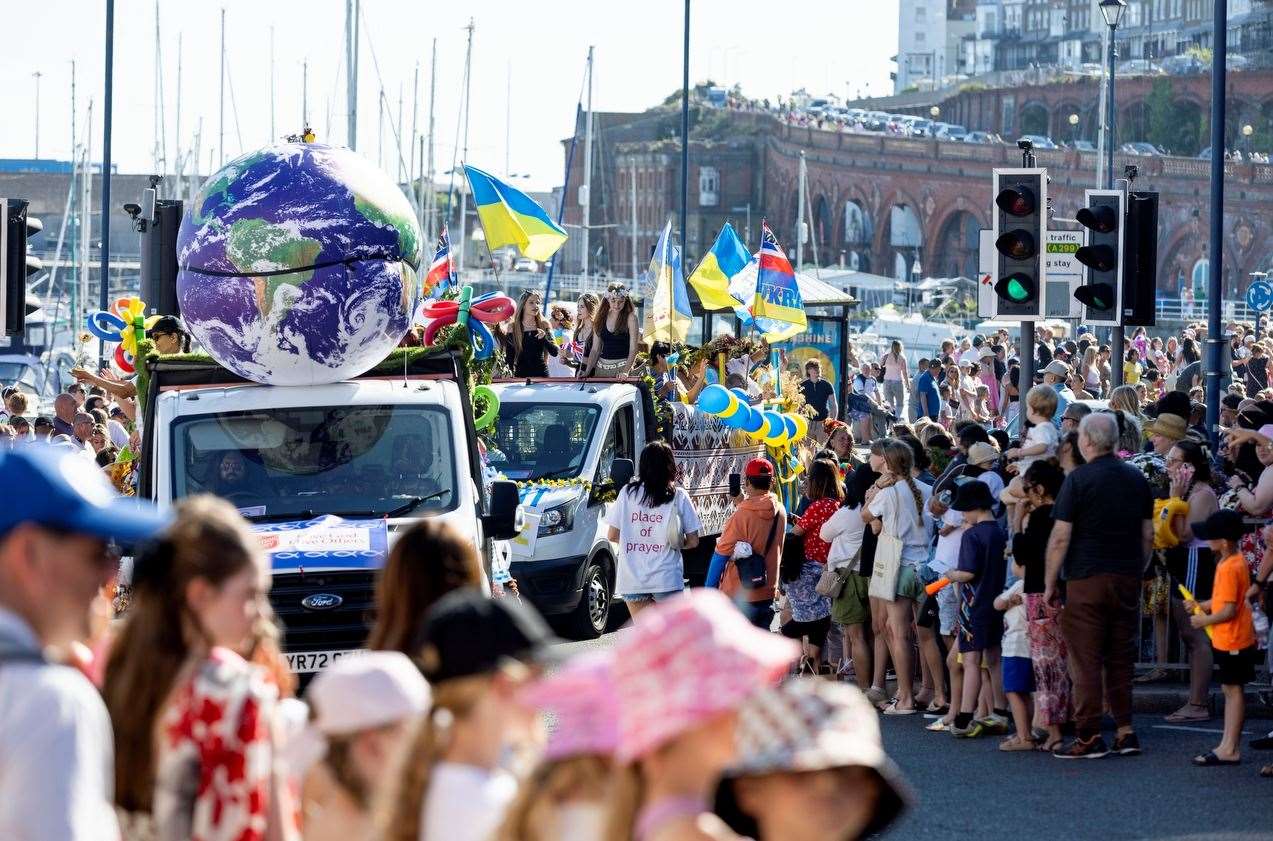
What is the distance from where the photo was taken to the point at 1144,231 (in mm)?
16531

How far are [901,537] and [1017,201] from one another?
3.36m

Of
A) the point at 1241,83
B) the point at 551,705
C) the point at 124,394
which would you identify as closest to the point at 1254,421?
the point at 124,394

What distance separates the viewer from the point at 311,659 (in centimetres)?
1178

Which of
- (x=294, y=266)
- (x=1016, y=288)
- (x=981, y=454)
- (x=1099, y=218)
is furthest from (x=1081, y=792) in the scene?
(x=1099, y=218)

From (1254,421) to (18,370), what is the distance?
98.9 feet

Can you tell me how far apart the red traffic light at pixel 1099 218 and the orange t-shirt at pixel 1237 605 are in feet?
16.8

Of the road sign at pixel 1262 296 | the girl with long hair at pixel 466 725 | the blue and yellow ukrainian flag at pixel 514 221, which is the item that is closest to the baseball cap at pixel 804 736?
the girl with long hair at pixel 466 725

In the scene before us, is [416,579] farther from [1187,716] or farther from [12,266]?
[12,266]

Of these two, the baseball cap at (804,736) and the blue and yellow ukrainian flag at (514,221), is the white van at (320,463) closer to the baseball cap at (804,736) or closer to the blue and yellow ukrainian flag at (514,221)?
the baseball cap at (804,736)

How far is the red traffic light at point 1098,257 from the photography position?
1586 cm

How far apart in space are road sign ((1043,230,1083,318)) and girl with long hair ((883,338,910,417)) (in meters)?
19.0

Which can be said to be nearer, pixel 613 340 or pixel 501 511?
pixel 501 511

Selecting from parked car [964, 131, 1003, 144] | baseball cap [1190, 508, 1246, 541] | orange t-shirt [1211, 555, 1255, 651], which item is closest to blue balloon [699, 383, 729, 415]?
baseball cap [1190, 508, 1246, 541]

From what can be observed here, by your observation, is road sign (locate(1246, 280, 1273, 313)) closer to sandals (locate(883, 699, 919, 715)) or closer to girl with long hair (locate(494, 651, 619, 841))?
sandals (locate(883, 699, 919, 715))
